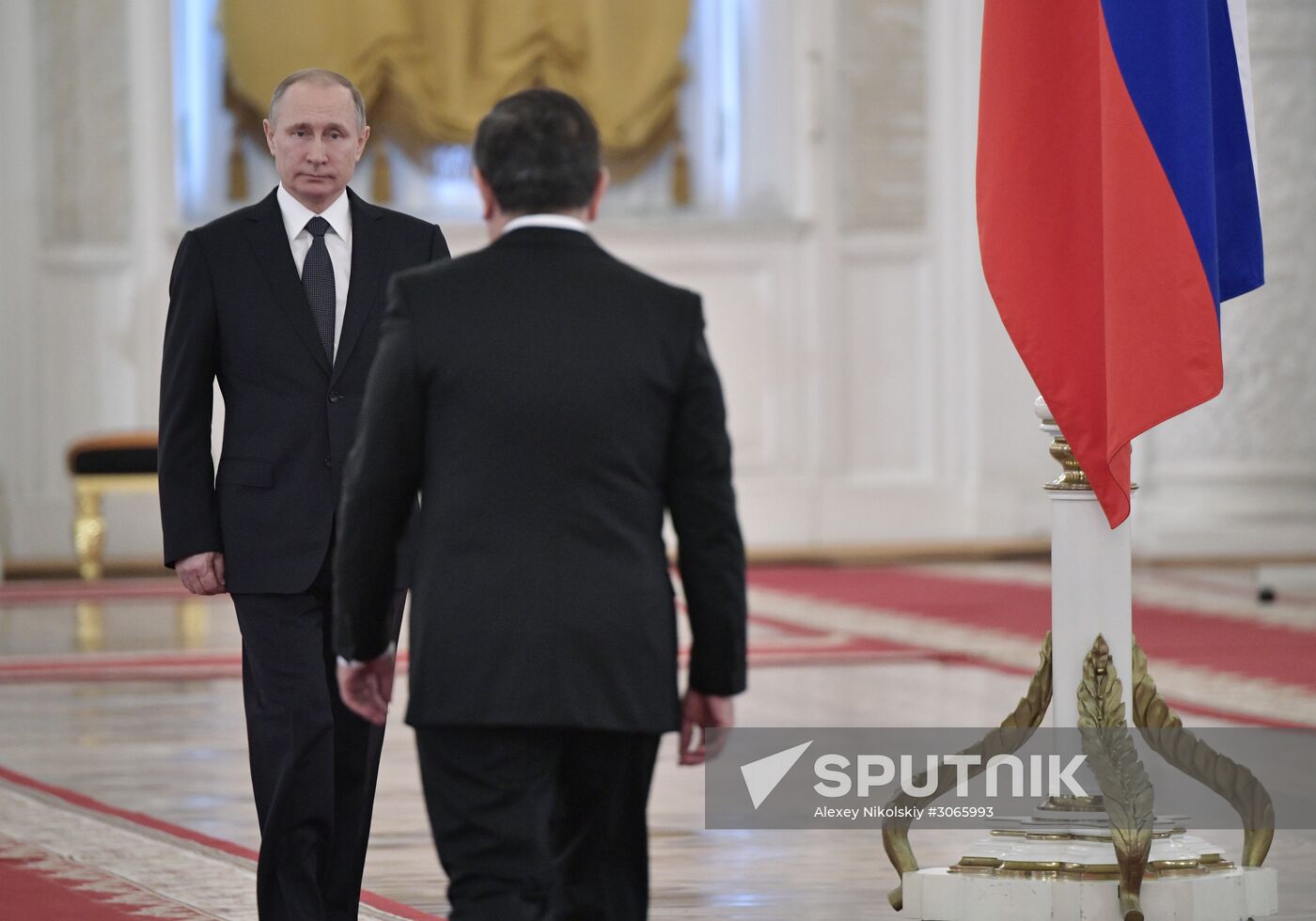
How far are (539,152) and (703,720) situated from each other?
0.60 metres

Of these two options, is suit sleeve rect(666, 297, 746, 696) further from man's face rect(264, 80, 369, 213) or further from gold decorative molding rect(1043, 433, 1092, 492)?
gold decorative molding rect(1043, 433, 1092, 492)

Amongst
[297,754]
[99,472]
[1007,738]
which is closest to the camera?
[297,754]

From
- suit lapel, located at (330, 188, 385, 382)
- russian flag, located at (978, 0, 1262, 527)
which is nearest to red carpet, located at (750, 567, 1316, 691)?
russian flag, located at (978, 0, 1262, 527)

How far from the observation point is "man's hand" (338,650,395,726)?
230 cm

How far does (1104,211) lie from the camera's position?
128 inches

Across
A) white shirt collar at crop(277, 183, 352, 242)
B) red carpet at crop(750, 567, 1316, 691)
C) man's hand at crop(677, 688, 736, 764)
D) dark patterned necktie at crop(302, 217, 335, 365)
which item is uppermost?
white shirt collar at crop(277, 183, 352, 242)

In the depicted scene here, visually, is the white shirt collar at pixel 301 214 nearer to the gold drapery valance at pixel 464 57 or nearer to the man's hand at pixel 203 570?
the man's hand at pixel 203 570

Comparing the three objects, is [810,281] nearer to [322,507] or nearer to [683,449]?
[322,507]

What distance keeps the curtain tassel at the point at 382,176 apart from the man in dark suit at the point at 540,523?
9452mm

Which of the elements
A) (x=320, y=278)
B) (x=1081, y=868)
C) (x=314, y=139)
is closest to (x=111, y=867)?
(x=320, y=278)

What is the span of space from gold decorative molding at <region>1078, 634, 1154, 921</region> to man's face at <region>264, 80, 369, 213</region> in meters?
1.34

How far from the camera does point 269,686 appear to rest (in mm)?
3037

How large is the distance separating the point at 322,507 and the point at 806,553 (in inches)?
333

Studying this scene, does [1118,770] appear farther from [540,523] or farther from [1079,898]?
[540,523]
